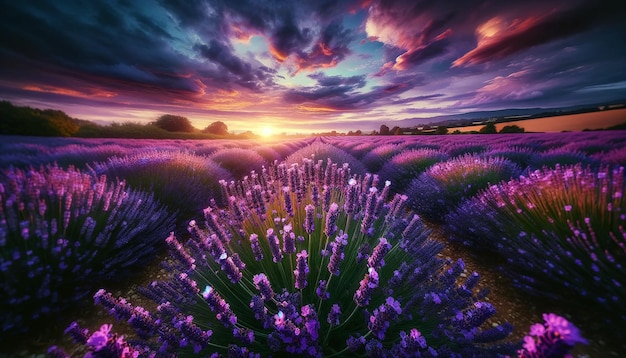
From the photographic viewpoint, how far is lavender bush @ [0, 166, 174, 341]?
1.79 metres

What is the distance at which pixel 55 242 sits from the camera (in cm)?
Result: 202

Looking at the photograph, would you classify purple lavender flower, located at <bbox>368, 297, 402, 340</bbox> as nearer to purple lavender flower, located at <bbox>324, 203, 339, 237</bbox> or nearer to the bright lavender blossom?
the bright lavender blossom

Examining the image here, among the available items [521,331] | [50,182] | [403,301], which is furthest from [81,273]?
[521,331]

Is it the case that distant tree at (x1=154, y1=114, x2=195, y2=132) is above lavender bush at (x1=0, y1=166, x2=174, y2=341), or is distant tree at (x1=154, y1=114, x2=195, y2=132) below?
above

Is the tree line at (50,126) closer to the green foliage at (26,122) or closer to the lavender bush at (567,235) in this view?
the green foliage at (26,122)

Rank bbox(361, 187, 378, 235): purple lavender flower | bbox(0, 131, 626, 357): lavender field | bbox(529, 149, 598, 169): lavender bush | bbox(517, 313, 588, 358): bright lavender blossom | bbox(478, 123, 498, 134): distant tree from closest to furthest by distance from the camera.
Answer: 1. bbox(517, 313, 588, 358): bright lavender blossom
2. bbox(0, 131, 626, 357): lavender field
3. bbox(361, 187, 378, 235): purple lavender flower
4. bbox(529, 149, 598, 169): lavender bush
5. bbox(478, 123, 498, 134): distant tree

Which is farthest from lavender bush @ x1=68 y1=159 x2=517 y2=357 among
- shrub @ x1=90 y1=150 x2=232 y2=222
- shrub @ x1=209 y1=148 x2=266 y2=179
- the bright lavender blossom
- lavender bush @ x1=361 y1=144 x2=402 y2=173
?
lavender bush @ x1=361 y1=144 x2=402 y2=173

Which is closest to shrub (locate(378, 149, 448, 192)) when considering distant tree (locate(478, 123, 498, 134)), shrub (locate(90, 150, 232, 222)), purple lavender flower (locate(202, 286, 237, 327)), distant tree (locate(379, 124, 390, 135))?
shrub (locate(90, 150, 232, 222))

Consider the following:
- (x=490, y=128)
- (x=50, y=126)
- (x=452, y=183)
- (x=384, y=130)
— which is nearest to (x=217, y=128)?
(x=50, y=126)

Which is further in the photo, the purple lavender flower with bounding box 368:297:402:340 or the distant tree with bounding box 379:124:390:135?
the distant tree with bounding box 379:124:390:135

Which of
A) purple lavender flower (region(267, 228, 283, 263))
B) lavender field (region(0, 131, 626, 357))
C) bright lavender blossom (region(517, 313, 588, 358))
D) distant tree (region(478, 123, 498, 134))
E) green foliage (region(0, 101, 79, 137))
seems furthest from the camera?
distant tree (region(478, 123, 498, 134))

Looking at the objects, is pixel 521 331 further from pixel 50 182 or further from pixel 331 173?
pixel 50 182

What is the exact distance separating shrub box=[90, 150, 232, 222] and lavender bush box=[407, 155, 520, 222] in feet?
13.5

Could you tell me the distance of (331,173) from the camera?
249 centimetres
